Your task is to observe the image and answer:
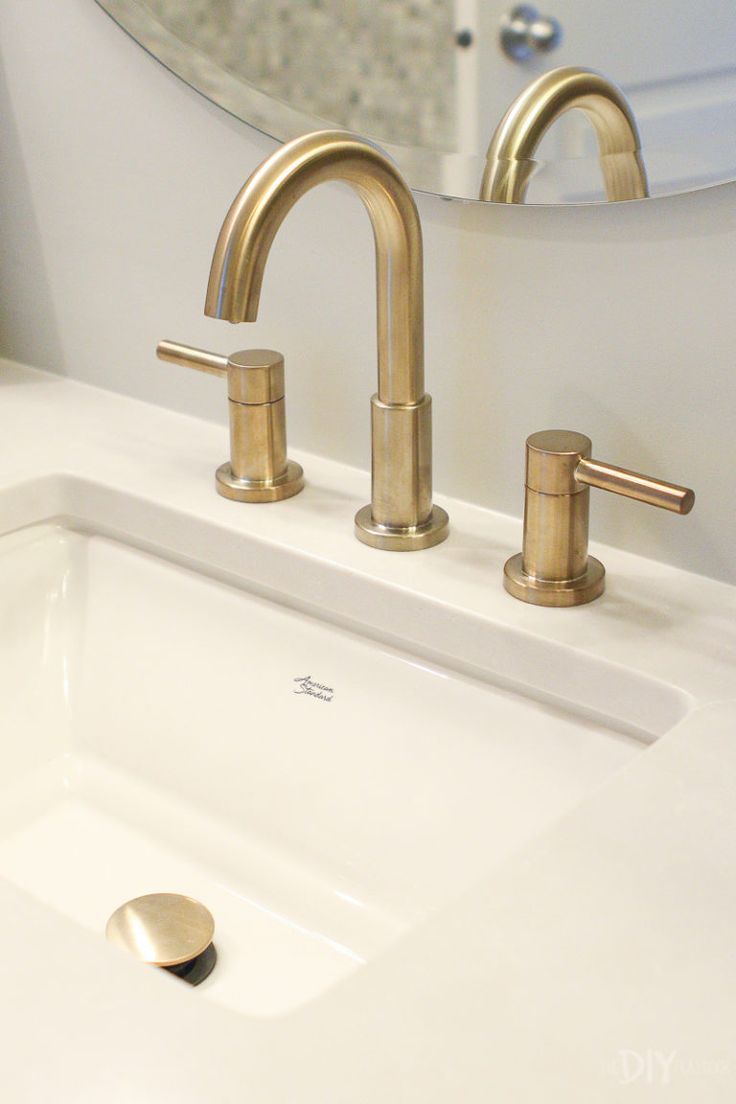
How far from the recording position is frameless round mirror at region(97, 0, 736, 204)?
2.13 feet

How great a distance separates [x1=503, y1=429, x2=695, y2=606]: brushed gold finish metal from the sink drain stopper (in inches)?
9.7

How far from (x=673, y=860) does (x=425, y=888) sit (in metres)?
0.20

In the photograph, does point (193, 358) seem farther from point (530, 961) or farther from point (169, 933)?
point (530, 961)

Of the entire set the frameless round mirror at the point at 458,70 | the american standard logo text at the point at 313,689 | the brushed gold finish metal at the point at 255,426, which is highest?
the frameless round mirror at the point at 458,70

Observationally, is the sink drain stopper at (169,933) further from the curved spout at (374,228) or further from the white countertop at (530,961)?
the curved spout at (374,228)

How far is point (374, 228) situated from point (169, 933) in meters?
0.39

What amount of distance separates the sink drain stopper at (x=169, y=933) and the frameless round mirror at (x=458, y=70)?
1.41 feet

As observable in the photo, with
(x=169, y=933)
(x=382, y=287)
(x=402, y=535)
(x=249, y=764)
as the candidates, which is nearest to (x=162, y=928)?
(x=169, y=933)

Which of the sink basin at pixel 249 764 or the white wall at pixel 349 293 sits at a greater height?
the white wall at pixel 349 293

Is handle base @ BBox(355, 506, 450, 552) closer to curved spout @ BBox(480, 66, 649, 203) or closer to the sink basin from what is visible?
the sink basin

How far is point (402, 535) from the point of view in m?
0.77

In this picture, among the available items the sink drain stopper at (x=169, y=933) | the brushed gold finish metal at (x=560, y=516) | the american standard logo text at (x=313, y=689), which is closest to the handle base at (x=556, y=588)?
the brushed gold finish metal at (x=560, y=516)

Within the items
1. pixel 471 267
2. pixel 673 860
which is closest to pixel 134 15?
pixel 471 267

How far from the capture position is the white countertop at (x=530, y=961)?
0.42m
